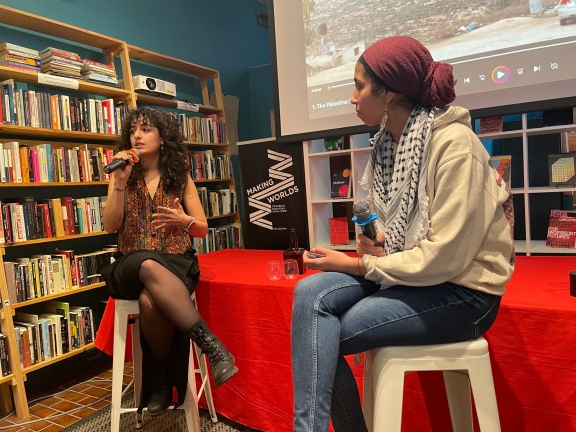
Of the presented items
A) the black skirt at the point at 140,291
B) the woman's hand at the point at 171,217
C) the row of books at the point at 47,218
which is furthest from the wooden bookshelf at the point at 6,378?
the woman's hand at the point at 171,217

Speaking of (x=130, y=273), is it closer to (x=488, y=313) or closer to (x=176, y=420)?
(x=176, y=420)

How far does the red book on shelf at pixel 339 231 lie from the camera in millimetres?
2730

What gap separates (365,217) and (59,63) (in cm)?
231

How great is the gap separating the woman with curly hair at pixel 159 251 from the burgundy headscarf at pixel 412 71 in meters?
1.05

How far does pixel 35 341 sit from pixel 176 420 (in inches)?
37.8

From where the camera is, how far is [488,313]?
1.04 meters

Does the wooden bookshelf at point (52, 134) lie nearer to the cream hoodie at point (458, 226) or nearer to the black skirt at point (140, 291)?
the black skirt at point (140, 291)

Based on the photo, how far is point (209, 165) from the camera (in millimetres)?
3787

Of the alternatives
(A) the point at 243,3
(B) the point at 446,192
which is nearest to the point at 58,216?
(B) the point at 446,192

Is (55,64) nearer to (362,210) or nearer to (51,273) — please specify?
(51,273)

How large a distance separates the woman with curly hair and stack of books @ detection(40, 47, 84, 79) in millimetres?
966

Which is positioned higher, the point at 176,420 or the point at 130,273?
the point at 130,273

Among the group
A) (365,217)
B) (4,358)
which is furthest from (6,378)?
(365,217)

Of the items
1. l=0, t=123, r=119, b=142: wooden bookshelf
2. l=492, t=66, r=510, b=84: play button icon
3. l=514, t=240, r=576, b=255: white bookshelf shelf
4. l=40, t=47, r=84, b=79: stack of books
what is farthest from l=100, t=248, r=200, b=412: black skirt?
l=492, t=66, r=510, b=84: play button icon
